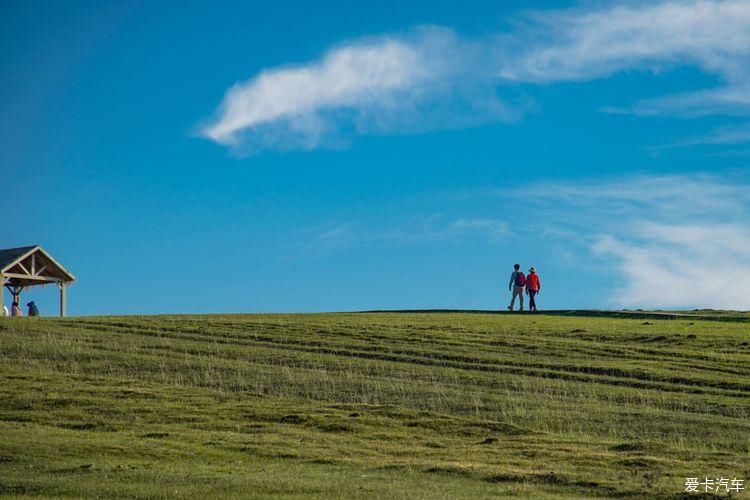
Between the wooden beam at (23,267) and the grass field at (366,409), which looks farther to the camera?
the wooden beam at (23,267)

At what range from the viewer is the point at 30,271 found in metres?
63.8

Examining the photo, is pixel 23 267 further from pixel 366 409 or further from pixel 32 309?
pixel 366 409

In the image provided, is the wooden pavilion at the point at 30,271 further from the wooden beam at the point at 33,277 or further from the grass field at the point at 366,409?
the grass field at the point at 366,409

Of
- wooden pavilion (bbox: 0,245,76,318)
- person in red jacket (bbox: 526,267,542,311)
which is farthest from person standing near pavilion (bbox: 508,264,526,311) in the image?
wooden pavilion (bbox: 0,245,76,318)

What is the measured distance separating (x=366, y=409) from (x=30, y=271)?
40.3 m

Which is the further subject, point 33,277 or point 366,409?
point 33,277

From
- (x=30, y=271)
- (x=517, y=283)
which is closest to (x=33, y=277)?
(x=30, y=271)

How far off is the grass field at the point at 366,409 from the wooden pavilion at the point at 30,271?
1484 cm

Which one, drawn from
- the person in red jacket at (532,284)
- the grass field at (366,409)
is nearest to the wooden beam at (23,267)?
the grass field at (366,409)

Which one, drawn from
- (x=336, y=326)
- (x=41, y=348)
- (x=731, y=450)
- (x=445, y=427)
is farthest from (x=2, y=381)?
(x=731, y=450)

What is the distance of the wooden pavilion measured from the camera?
6240cm

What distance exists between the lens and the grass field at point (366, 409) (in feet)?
70.1

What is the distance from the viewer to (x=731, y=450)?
25859mm

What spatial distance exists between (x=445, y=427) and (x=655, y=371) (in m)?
12.2
